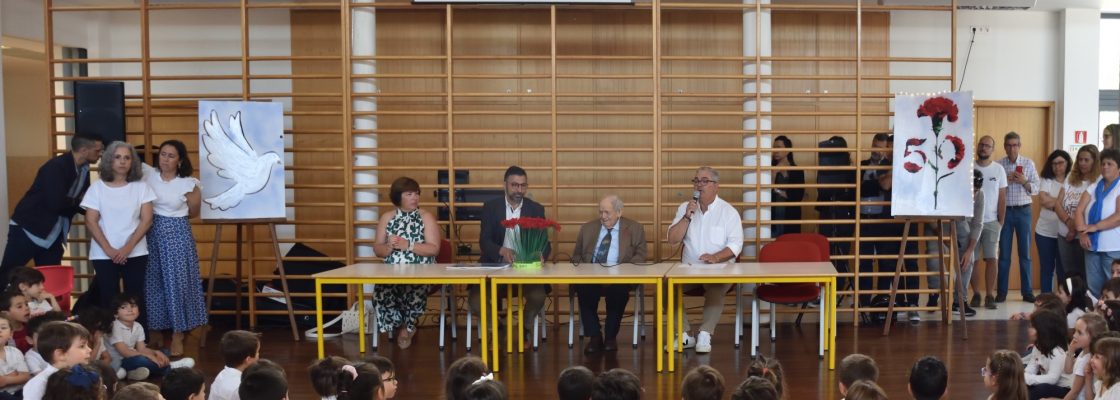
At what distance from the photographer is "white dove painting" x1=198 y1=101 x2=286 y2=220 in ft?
22.9

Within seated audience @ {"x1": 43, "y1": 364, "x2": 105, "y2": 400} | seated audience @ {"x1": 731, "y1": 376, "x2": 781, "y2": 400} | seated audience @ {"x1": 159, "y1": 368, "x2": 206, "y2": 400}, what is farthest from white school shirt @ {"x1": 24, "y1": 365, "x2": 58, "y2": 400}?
seated audience @ {"x1": 731, "y1": 376, "x2": 781, "y2": 400}

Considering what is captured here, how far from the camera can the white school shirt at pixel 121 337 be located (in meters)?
5.69

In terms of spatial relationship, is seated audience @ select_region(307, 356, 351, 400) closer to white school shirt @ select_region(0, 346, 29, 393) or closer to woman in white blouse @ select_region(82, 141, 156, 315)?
white school shirt @ select_region(0, 346, 29, 393)

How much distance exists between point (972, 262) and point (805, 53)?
230cm

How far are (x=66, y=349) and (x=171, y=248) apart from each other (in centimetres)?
259

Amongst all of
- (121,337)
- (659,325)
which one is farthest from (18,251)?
(659,325)

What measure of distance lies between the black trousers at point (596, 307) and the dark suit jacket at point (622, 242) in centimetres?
21

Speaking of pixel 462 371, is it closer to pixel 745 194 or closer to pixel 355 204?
pixel 355 204

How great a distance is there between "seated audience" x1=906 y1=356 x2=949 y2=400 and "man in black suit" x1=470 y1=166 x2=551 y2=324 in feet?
11.6

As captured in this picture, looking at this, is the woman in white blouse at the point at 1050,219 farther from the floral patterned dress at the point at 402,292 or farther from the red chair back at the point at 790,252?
the floral patterned dress at the point at 402,292

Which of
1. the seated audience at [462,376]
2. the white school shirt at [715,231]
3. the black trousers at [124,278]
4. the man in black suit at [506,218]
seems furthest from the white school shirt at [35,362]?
the white school shirt at [715,231]

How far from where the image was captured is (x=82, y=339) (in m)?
4.06

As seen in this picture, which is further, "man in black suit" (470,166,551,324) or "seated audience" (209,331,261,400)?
"man in black suit" (470,166,551,324)

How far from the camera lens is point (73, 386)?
322cm
